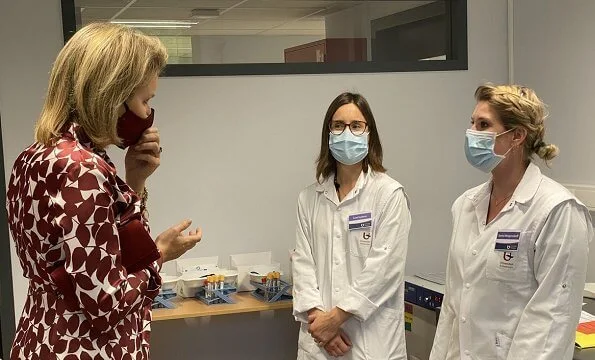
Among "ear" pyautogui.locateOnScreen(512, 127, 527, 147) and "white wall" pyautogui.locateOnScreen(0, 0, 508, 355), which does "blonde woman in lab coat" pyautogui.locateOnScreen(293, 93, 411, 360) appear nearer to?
"white wall" pyautogui.locateOnScreen(0, 0, 508, 355)

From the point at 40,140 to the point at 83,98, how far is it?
0.12 metres

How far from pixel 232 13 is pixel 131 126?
2.24m

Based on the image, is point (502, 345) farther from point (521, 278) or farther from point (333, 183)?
point (333, 183)

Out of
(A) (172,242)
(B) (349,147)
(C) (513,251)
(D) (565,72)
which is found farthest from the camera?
(D) (565,72)

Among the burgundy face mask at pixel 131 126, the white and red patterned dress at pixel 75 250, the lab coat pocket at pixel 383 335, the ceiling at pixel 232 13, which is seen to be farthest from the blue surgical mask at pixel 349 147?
the white and red patterned dress at pixel 75 250

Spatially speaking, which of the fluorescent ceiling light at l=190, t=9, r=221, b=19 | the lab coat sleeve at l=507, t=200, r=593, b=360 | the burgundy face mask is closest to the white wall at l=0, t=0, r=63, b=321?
the fluorescent ceiling light at l=190, t=9, r=221, b=19

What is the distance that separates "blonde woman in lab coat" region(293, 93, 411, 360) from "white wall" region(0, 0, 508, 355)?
1.99 feet

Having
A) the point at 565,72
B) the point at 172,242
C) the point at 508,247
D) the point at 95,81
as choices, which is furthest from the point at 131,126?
the point at 565,72

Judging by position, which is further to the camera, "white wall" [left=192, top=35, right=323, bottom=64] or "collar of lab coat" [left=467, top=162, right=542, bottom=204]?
"white wall" [left=192, top=35, right=323, bottom=64]

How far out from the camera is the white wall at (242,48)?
3.51 metres

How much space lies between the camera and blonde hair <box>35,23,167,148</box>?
4.42 feet

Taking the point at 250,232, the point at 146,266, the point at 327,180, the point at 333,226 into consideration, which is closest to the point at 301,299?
the point at 333,226

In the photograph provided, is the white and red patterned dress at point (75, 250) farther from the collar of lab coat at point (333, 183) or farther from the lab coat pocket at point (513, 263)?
the collar of lab coat at point (333, 183)

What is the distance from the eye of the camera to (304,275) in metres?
2.87
